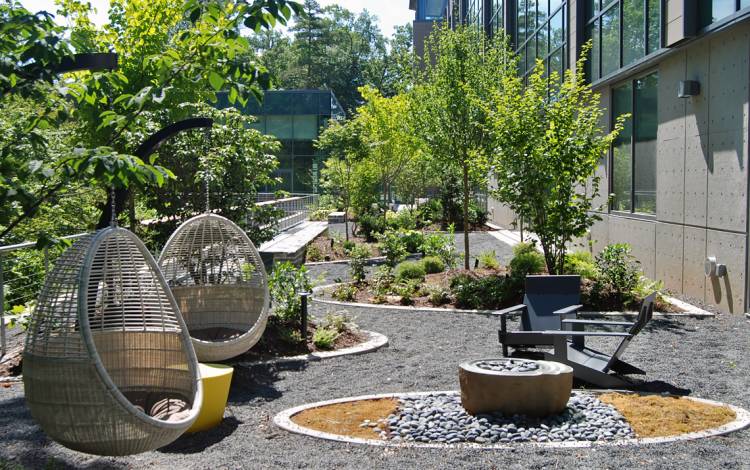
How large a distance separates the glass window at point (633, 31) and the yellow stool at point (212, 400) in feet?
33.1

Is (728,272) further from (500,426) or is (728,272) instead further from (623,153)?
(500,426)

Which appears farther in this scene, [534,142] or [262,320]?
[534,142]

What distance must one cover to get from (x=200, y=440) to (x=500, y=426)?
217cm

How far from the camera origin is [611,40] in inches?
585

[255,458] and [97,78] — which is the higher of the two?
[97,78]

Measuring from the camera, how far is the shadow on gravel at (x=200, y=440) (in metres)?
5.34

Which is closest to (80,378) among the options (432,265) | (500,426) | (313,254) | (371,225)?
(500,426)

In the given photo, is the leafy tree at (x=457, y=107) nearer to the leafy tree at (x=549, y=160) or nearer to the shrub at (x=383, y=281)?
the shrub at (x=383, y=281)

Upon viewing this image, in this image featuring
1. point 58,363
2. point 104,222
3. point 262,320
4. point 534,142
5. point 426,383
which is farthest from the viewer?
point 534,142

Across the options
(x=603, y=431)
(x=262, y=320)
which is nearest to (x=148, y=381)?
(x=262, y=320)

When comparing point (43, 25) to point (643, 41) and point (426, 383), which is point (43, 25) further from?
point (643, 41)

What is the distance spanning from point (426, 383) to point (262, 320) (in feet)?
5.72

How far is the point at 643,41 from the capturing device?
12977 millimetres

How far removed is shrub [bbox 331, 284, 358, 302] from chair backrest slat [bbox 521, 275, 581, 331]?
442 cm
